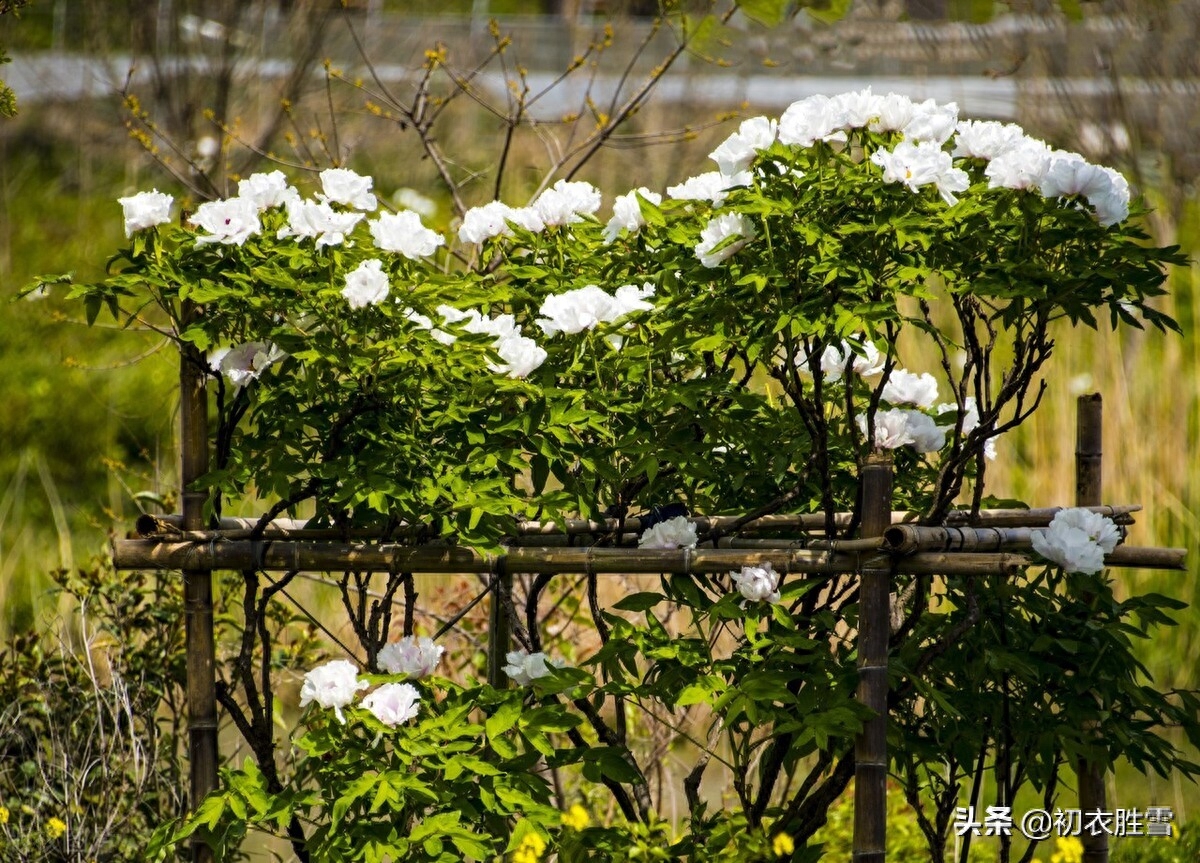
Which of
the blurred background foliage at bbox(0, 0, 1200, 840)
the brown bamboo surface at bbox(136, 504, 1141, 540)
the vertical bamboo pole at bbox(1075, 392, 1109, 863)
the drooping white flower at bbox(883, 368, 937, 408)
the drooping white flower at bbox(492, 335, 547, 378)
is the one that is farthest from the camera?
the blurred background foliage at bbox(0, 0, 1200, 840)

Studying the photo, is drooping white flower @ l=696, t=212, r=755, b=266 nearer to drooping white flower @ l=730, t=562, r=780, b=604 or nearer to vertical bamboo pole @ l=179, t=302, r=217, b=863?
drooping white flower @ l=730, t=562, r=780, b=604

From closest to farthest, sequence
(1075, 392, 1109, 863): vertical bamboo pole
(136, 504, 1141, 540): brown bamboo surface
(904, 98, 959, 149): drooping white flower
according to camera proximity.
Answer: (904, 98, 959, 149): drooping white flower
(136, 504, 1141, 540): brown bamboo surface
(1075, 392, 1109, 863): vertical bamboo pole

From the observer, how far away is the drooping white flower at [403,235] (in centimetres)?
243

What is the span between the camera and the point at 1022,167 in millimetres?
2215

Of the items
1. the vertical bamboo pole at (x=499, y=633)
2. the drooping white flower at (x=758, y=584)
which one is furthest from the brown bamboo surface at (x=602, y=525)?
the drooping white flower at (x=758, y=584)

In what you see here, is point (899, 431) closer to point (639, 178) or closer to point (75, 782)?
point (75, 782)

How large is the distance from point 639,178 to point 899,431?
263 inches

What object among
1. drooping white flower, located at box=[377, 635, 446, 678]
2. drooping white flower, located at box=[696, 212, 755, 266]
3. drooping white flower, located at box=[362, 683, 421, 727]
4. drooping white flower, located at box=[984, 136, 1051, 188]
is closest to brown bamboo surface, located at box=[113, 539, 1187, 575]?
drooping white flower, located at box=[377, 635, 446, 678]

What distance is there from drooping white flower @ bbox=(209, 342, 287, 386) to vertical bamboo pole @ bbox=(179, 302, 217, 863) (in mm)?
144

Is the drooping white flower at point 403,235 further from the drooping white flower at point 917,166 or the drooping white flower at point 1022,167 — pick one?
the drooping white flower at point 1022,167

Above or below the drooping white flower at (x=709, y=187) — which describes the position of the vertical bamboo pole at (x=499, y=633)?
below

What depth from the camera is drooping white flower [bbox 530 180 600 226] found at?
2.64 m

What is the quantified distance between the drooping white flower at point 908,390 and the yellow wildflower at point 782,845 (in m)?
0.83

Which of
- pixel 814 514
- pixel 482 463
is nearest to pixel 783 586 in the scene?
pixel 814 514
